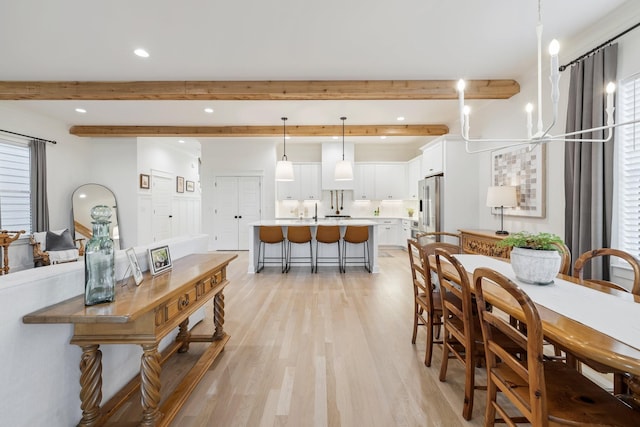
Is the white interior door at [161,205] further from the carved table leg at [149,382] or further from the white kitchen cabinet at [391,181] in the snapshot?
the carved table leg at [149,382]

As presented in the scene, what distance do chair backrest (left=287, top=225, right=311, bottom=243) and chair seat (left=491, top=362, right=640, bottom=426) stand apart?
3729 millimetres

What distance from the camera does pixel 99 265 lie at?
128 centimetres

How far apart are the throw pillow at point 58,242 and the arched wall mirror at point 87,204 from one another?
691mm

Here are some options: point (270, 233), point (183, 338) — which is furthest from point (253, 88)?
point (183, 338)

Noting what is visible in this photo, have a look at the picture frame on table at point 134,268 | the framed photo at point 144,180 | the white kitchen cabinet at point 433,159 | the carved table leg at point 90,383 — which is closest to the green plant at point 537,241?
the picture frame on table at point 134,268

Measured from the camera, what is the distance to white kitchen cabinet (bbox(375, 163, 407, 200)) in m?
7.68

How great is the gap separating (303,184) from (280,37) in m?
4.82

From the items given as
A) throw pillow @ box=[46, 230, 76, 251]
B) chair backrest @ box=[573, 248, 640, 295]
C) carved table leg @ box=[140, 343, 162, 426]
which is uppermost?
chair backrest @ box=[573, 248, 640, 295]

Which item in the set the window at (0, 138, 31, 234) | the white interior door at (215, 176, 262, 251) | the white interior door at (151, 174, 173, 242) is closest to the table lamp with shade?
the white interior door at (215, 176, 262, 251)

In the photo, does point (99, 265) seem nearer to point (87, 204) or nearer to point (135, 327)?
point (135, 327)

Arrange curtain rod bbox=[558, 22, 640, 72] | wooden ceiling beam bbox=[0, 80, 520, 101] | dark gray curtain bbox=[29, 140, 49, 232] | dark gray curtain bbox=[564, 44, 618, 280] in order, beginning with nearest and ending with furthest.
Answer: curtain rod bbox=[558, 22, 640, 72], dark gray curtain bbox=[564, 44, 618, 280], wooden ceiling beam bbox=[0, 80, 520, 101], dark gray curtain bbox=[29, 140, 49, 232]

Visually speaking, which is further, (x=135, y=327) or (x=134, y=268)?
(x=134, y=268)

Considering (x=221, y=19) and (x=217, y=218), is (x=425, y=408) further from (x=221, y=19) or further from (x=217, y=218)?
(x=217, y=218)

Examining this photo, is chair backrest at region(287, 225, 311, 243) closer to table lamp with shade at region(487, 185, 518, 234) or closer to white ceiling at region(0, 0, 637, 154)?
white ceiling at region(0, 0, 637, 154)
